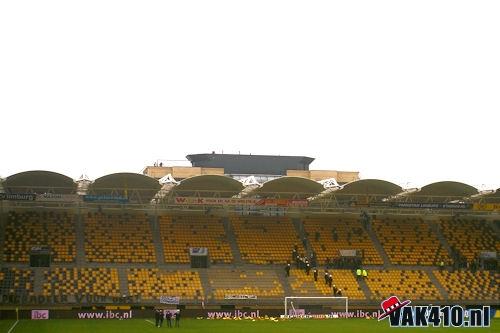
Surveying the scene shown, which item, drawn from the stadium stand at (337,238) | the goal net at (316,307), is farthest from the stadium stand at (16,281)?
the stadium stand at (337,238)

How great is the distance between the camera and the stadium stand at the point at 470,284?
6094 centimetres

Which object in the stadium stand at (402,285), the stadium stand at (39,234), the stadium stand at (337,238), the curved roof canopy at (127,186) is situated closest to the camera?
the curved roof canopy at (127,186)

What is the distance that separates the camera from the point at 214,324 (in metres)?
45.3

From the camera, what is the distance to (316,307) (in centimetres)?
5562

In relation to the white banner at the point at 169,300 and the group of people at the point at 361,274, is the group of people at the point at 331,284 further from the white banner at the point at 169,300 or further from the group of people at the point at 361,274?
the white banner at the point at 169,300

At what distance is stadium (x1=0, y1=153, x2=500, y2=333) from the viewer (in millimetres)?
53938

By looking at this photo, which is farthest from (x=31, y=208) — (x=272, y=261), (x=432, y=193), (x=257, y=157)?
(x=257, y=157)

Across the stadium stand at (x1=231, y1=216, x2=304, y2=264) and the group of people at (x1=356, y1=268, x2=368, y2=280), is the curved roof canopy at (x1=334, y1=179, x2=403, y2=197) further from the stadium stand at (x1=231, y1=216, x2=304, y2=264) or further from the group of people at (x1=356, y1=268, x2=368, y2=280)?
the stadium stand at (x1=231, y1=216, x2=304, y2=264)

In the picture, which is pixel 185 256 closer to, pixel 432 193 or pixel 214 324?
pixel 214 324

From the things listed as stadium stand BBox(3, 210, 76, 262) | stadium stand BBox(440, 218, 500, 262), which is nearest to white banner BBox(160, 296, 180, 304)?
stadium stand BBox(3, 210, 76, 262)

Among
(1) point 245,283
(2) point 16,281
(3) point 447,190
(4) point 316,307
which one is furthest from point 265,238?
(2) point 16,281

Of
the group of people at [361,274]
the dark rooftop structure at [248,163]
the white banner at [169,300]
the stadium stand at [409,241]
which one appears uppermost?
the dark rooftop structure at [248,163]

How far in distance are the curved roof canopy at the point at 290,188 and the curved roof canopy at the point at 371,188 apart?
6.92ft

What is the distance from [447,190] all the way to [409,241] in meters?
6.57
